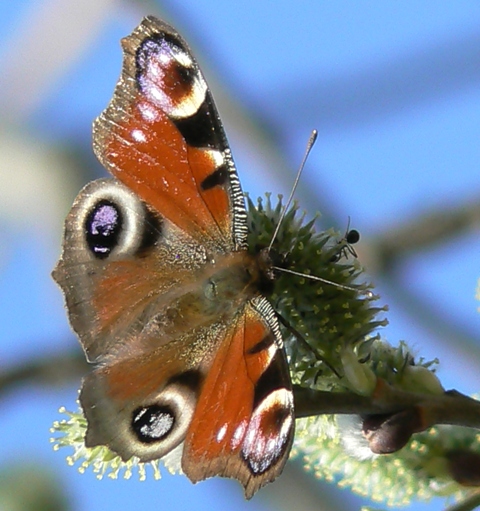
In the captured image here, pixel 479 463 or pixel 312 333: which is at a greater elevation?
pixel 312 333

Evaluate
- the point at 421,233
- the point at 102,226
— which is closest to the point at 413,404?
the point at 102,226

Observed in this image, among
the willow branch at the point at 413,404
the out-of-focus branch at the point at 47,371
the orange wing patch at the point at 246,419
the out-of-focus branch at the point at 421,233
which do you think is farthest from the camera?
the out-of-focus branch at the point at 47,371

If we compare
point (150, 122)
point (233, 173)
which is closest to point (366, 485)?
point (233, 173)

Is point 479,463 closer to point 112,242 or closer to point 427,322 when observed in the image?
point 112,242

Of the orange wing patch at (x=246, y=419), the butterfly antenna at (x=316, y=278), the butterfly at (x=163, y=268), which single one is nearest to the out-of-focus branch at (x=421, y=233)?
the butterfly antenna at (x=316, y=278)

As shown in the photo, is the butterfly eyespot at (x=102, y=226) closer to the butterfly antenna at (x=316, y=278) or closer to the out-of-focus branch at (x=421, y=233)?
the butterfly antenna at (x=316, y=278)

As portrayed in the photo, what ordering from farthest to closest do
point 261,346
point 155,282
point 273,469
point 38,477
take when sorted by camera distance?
point 38,477 → point 155,282 → point 261,346 → point 273,469

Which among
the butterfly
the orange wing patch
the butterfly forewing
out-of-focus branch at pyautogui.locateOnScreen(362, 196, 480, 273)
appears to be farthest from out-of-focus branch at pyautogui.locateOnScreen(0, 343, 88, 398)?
the orange wing patch

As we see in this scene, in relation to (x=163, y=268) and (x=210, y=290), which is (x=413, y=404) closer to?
(x=210, y=290)
